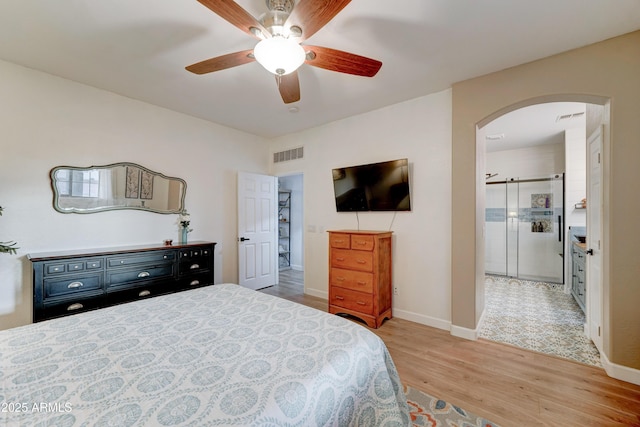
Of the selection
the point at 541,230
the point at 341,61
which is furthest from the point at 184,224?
the point at 541,230

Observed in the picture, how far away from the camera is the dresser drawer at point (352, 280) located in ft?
10.2

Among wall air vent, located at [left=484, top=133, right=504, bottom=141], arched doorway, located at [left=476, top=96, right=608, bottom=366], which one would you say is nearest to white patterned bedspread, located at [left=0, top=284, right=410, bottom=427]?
arched doorway, located at [left=476, top=96, right=608, bottom=366]

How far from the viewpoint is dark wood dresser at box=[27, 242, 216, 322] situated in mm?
2354

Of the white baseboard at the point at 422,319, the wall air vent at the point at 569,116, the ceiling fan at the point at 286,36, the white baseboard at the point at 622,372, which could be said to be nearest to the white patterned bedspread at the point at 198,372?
the ceiling fan at the point at 286,36

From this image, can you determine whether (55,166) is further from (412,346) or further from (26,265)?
(412,346)

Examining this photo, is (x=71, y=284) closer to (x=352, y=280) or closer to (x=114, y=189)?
(x=114, y=189)

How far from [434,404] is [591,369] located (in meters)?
1.54

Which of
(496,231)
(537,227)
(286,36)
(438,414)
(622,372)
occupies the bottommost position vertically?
(438,414)

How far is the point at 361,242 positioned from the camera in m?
3.14

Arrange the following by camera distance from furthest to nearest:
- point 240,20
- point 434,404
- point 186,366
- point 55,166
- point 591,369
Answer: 1. point 55,166
2. point 591,369
3. point 434,404
4. point 240,20
5. point 186,366

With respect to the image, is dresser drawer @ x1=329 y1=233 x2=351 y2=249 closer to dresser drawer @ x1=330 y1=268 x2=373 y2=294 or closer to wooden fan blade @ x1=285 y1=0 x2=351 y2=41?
dresser drawer @ x1=330 y1=268 x2=373 y2=294

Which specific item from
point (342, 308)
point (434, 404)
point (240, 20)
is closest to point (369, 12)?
point (240, 20)

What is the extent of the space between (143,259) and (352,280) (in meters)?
2.44

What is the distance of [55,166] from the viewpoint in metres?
2.73
